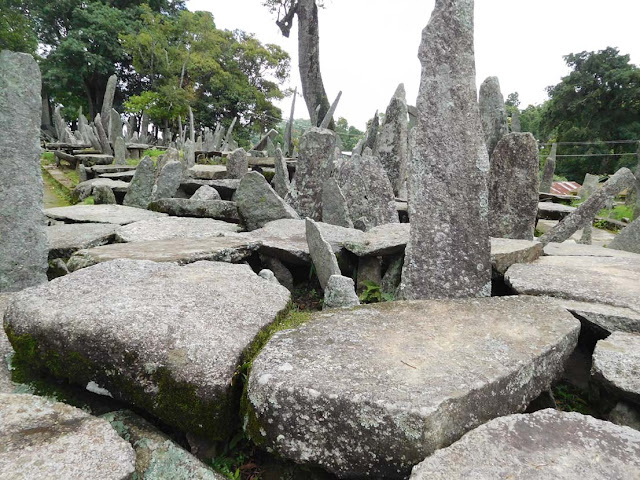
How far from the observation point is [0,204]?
3.09 meters

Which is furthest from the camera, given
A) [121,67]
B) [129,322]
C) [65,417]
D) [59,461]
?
[121,67]

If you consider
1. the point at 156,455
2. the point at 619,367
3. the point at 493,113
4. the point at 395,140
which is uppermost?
the point at 493,113

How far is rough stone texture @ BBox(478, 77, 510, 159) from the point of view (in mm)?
5719

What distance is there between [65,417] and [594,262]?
3.70m

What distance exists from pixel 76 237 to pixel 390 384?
3465mm

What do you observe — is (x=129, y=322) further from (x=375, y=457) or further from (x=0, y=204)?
(x=0, y=204)

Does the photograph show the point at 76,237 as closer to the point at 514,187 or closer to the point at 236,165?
the point at 236,165

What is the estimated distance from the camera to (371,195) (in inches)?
192

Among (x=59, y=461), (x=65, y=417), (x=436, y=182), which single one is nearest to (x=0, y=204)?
(x=65, y=417)

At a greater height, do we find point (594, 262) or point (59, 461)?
point (594, 262)

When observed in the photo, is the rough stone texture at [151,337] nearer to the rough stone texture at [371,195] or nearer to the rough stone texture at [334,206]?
the rough stone texture at [334,206]

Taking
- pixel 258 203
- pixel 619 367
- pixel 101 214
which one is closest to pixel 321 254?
pixel 258 203

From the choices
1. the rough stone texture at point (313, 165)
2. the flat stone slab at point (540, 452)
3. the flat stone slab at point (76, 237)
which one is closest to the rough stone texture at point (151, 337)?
the flat stone slab at point (540, 452)

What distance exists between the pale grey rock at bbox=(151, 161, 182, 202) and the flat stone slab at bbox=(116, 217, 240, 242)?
1.39 meters
